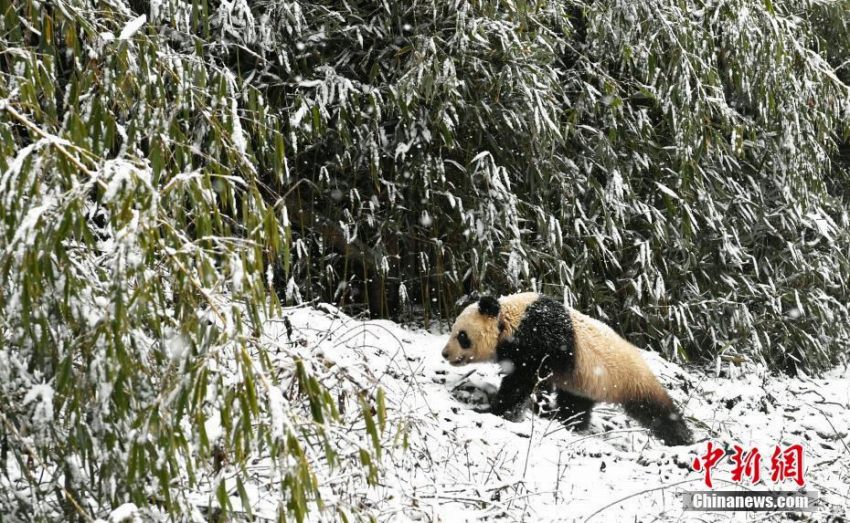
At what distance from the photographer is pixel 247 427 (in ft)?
6.53

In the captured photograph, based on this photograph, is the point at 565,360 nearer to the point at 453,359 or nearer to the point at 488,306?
the point at 488,306

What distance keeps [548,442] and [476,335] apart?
0.86 meters

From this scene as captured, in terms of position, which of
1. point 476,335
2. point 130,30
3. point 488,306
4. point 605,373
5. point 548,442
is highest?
point 130,30

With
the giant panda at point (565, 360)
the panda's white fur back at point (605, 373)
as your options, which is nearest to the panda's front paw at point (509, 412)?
the giant panda at point (565, 360)

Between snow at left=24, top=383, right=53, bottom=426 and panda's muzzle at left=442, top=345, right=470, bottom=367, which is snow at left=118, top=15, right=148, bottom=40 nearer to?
snow at left=24, top=383, right=53, bottom=426

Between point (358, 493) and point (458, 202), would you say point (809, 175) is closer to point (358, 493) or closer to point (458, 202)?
point (458, 202)

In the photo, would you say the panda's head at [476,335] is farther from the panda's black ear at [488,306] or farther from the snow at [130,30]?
the snow at [130,30]

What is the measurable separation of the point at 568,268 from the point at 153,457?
4100 mm

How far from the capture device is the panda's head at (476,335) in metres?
4.91

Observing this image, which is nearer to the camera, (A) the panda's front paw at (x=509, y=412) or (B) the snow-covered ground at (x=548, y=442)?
(B) the snow-covered ground at (x=548, y=442)

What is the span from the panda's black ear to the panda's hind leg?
60 cm

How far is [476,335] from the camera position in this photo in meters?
4.94

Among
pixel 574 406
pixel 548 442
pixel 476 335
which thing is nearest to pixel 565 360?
pixel 574 406

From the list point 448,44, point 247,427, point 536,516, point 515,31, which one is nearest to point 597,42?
point 515,31
